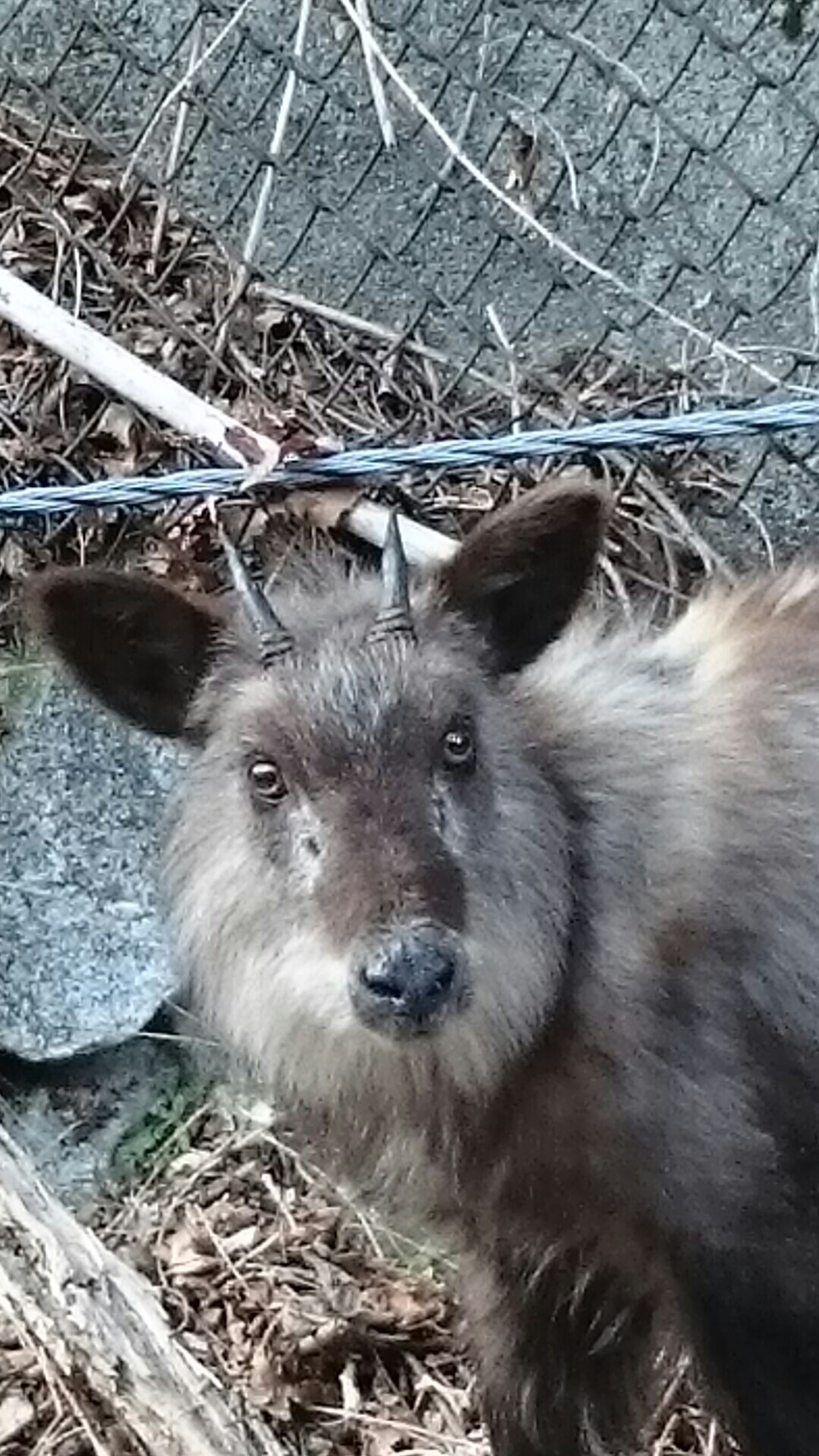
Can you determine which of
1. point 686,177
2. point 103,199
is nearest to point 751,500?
point 686,177

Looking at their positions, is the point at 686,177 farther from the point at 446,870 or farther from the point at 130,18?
the point at 446,870

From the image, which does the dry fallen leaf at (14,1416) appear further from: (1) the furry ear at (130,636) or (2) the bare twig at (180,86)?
(2) the bare twig at (180,86)

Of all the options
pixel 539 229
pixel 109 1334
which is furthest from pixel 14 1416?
pixel 539 229

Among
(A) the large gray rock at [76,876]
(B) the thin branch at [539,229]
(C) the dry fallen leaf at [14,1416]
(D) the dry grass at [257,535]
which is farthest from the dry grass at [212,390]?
(C) the dry fallen leaf at [14,1416]

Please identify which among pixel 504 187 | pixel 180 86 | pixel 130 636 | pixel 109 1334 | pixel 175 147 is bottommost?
pixel 109 1334

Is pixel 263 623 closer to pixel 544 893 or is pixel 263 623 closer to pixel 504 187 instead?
pixel 544 893
